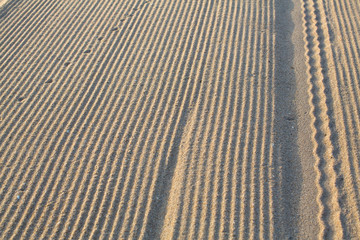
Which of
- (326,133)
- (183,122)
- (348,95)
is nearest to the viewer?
(326,133)

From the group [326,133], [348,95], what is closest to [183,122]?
[326,133]

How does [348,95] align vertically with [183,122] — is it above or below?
below

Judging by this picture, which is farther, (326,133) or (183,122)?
(183,122)

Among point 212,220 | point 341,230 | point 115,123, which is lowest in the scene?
point 341,230

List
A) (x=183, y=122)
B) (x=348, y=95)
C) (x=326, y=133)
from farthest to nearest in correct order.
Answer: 1. (x=348, y=95)
2. (x=183, y=122)
3. (x=326, y=133)

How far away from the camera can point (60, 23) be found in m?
6.30

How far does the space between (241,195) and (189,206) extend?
0.58 metres

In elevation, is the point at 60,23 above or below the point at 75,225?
above

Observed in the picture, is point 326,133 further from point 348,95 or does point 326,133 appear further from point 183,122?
point 183,122

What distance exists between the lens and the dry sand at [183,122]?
12.0ft

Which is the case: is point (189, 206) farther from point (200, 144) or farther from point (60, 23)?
point (60, 23)

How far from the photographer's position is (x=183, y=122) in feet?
14.8

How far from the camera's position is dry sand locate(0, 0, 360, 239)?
3.66 meters

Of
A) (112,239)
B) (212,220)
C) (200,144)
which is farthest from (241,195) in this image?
(112,239)
